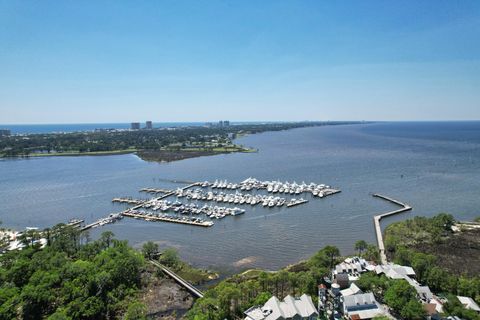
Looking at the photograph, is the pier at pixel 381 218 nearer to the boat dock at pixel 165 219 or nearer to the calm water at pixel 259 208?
the calm water at pixel 259 208

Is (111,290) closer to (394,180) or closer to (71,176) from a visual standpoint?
(394,180)

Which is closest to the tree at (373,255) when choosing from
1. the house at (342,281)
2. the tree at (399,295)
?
the house at (342,281)

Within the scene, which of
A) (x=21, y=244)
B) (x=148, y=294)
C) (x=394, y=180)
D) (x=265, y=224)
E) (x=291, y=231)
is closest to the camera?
(x=148, y=294)

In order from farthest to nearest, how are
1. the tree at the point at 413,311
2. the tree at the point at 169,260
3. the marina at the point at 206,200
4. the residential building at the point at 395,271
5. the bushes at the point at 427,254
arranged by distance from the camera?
1. the marina at the point at 206,200
2. the tree at the point at 169,260
3. the residential building at the point at 395,271
4. the bushes at the point at 427,254
5. the tree at the point at 413,311

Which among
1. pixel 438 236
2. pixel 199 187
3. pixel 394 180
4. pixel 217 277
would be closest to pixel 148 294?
pixel 217 277

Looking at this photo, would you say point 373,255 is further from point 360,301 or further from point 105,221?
point 105,221

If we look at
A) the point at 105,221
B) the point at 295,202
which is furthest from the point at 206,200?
the point at 105,221

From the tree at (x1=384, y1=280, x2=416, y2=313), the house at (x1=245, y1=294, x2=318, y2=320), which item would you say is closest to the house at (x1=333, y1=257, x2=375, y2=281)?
the tree at (x1=384, y1=280, x2=416, y2=313)
